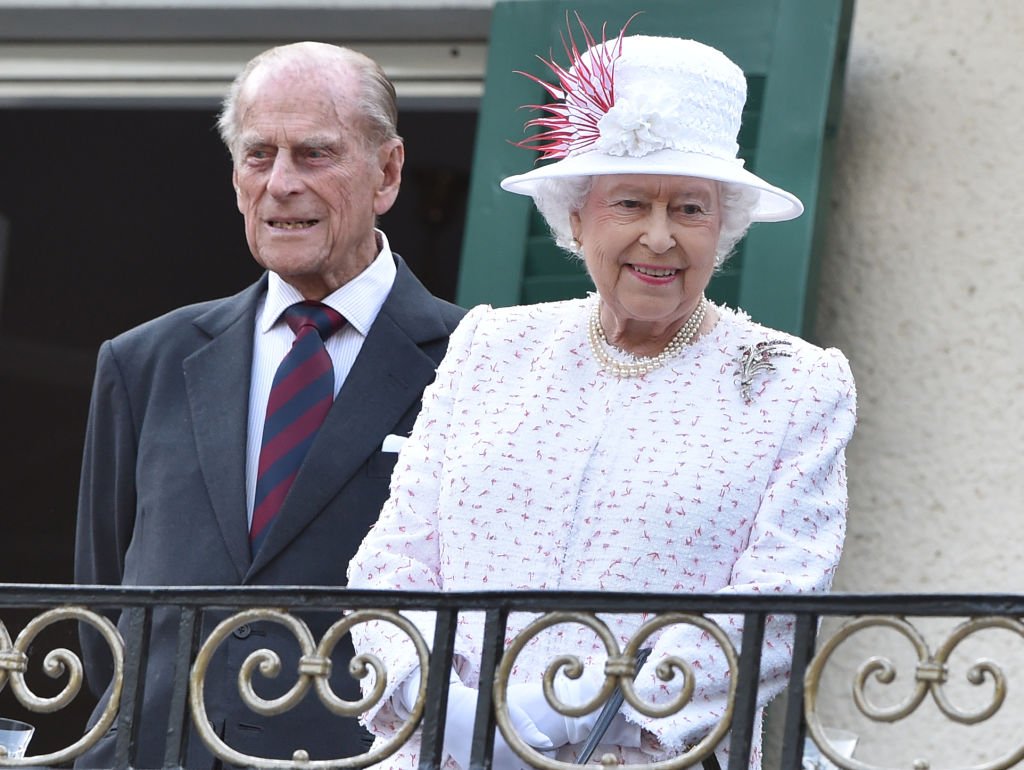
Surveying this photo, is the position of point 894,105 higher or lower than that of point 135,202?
higher

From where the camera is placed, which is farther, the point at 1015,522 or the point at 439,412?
the point at 1015,522

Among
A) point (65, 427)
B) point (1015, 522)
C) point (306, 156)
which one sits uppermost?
point (306, 156)

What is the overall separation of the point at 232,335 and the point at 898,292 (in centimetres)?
137

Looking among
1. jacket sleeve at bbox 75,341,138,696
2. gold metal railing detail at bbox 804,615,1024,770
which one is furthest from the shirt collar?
gold metal railing detail at bbox 804,615,1024,770

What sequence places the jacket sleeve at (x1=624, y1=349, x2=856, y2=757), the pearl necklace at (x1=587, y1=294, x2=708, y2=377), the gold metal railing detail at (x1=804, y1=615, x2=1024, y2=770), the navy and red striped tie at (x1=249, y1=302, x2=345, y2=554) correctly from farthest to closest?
the navy and red striped tie at (x1=249, y1=302, x2=345, y2=554), the pearl necklace at (x1=587, y1=294, x2=708, y2=377), the jacket sleeve at (x1=624, y1=349, x2=856, y2=757), the gold metal railing detail at (x1=804, y1=615, x2=1024, y2=770)

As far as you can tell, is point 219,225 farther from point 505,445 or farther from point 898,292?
point 505,445

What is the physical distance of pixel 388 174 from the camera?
11.3ft

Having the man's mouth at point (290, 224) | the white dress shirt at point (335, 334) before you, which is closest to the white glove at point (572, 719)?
the white dress shirt at point (335, 334)

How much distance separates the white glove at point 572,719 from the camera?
2334 mm

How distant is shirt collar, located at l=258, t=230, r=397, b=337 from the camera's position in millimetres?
3281

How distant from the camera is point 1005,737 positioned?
373cm

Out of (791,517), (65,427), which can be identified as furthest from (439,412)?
(65,427)

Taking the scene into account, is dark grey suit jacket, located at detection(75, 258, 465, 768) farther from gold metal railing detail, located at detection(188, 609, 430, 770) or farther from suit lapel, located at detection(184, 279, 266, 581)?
gold metal railing detail, located at detection(188, 609, 430, 770)

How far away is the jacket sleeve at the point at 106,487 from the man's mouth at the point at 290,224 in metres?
0.34
